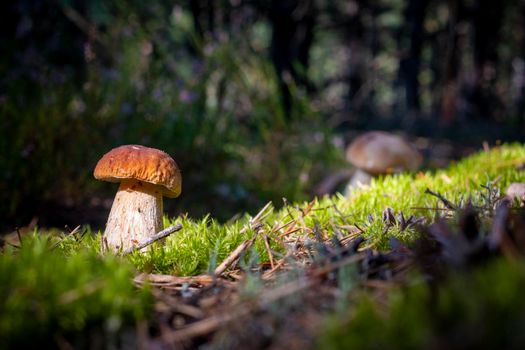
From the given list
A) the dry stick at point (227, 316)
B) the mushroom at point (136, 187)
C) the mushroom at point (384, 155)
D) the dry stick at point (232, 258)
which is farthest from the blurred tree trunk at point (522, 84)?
the dry stick at point (227, 316)

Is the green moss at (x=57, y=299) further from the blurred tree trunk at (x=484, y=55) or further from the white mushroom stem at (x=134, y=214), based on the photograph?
the blurred tree trunk at (x=484, y=55)

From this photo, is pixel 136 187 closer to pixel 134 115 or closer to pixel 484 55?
pixel 134 115

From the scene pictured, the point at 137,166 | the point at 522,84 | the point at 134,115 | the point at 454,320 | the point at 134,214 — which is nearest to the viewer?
the point at 454,320

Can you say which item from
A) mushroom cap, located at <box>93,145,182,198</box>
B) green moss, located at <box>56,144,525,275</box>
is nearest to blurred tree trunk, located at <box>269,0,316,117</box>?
green moss, located at <box>56,144,525,275</box>

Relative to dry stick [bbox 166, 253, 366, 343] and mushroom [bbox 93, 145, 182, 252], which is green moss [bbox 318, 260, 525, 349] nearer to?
dry stick [bbox 166, 253, 366, 343]

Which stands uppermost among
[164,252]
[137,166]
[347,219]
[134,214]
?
[137,166]

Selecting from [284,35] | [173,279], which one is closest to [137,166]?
[173,279]

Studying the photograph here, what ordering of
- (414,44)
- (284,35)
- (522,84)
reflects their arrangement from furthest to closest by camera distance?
1. (522,84)
2. (414,44)
3. (284,35)
